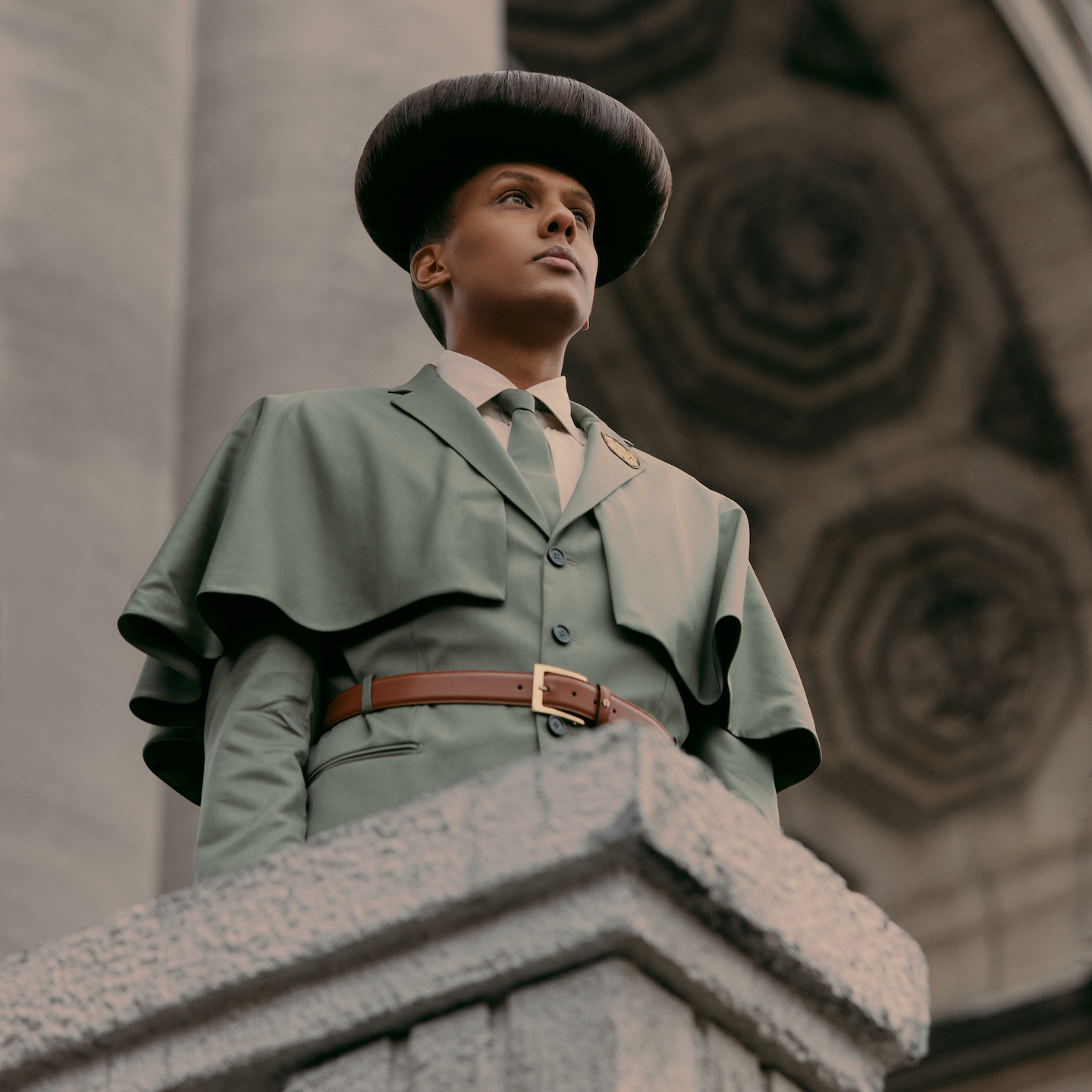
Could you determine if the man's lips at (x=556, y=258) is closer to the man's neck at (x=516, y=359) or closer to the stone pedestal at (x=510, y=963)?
the man's neck at (x=516, y=359)

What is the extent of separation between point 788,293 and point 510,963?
9820mm

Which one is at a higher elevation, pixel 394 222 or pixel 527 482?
pixel 394 222

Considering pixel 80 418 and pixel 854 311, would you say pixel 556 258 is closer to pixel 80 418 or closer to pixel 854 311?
pixel 80 418

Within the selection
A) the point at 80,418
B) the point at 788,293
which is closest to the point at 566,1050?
the point at 80,418

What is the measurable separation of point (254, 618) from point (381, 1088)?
650mm

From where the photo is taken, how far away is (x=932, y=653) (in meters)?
10.9

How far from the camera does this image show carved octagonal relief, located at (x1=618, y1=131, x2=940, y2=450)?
10664mm

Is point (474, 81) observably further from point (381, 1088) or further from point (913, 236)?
point (913, 236)

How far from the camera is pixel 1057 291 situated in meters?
9.27

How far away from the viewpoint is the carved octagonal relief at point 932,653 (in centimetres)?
1042

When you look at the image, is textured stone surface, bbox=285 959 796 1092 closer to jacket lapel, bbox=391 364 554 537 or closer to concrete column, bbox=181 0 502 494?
jacket lapel, bbox=391 364 554 537

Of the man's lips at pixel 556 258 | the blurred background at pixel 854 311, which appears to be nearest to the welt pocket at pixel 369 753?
the man's lips at pixel 556 258

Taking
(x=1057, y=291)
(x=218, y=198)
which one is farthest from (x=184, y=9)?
(x=1057, y=291)

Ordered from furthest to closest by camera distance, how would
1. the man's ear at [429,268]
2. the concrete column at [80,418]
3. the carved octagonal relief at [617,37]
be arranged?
1. the carved octagonal relief at [617,37]
2. the concrete column at [80,418]
3. the man's ear at [429,268]
